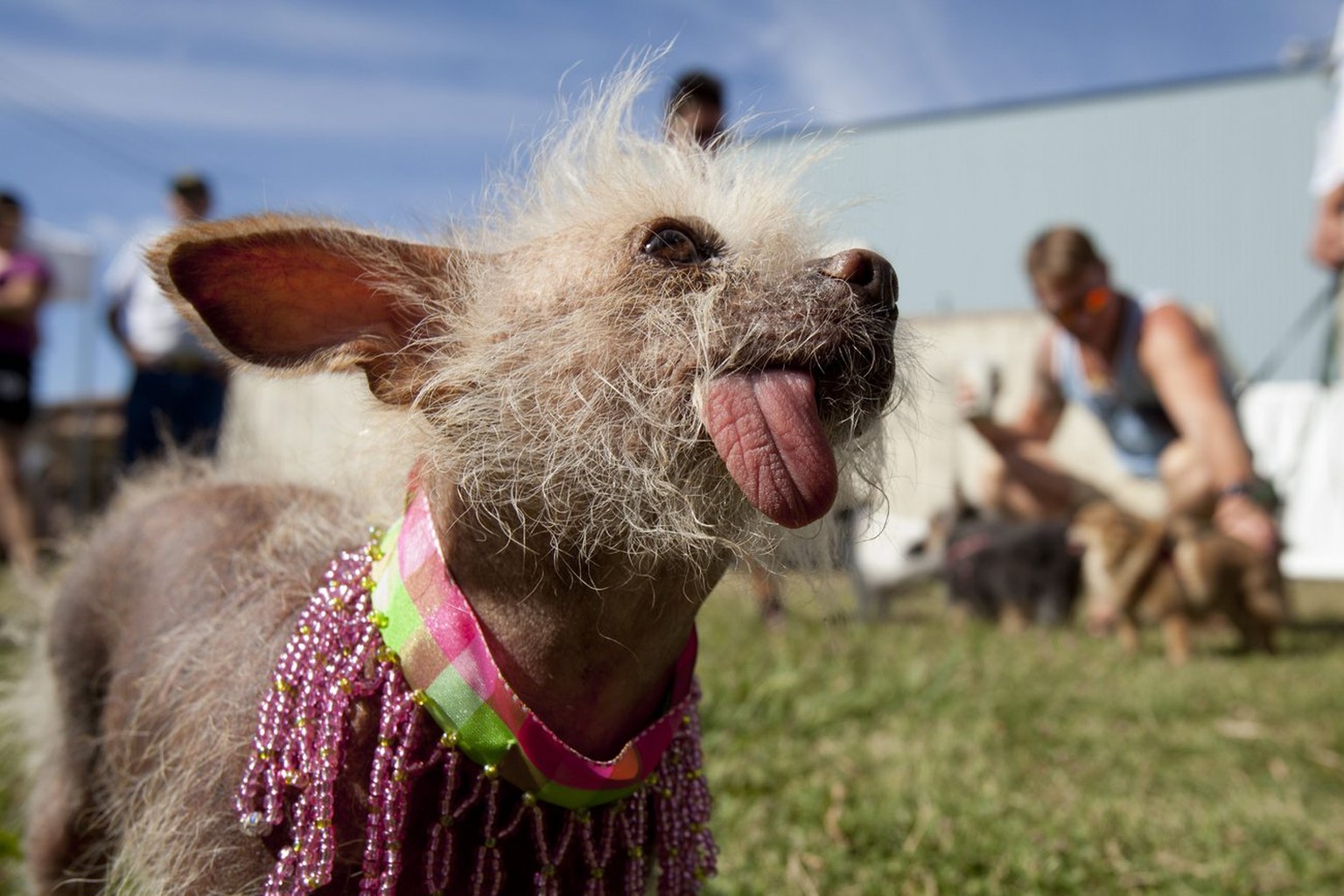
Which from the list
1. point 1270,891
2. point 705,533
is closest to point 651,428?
point 705,533

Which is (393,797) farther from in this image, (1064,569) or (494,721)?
(1064,569)

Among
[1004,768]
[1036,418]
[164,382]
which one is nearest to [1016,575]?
[1036,418]

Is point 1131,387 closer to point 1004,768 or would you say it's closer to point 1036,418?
point 1036,418

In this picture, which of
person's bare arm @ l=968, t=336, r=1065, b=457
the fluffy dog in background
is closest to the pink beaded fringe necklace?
person's bare arm @ l=968, t=336, r=1065, b=457

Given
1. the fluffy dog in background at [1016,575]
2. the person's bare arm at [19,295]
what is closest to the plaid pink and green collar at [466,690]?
the fluffy dog in background at [1016,575]

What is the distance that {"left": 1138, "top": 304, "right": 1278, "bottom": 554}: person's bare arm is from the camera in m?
4.40

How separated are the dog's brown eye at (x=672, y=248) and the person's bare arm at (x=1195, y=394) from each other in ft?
10.7

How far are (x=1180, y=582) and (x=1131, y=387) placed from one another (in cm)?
103

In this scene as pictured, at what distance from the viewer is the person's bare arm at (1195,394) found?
440 centimetres

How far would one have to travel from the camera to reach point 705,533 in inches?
54.7

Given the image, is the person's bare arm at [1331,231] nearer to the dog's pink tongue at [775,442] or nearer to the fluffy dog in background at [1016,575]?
the fluffy dog in background at [1016,575]

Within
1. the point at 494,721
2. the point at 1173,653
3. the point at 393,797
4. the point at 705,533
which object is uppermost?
the point at 705,533

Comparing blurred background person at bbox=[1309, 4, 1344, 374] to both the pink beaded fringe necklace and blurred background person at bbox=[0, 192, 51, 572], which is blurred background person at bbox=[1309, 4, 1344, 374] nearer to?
the pink beaded fringe necklace

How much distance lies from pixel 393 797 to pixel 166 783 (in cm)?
45
